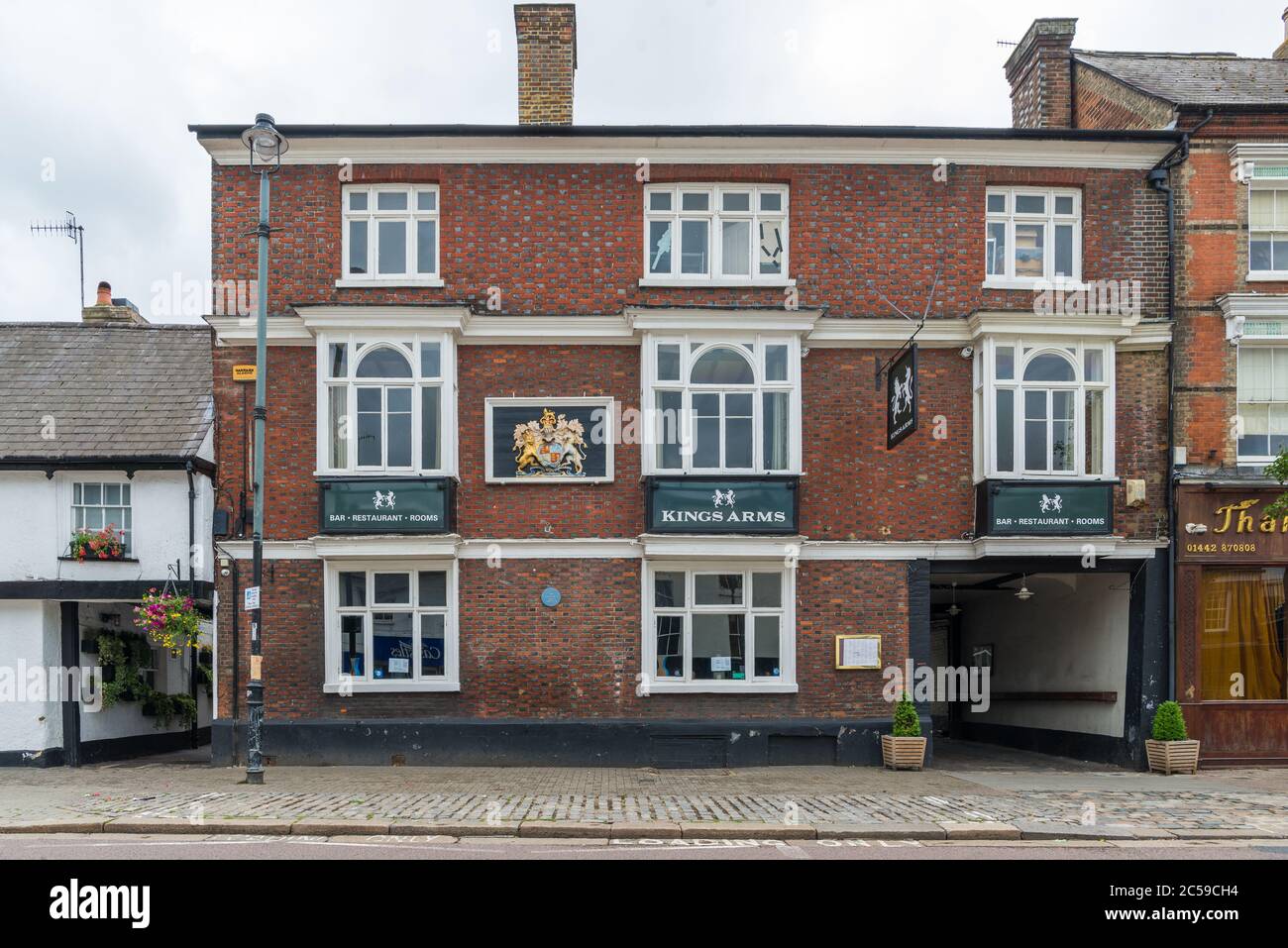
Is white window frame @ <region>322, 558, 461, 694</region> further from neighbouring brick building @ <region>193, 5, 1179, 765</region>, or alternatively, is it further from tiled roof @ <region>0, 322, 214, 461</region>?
tiled roof @ <region>0, 322, 214, 461</region>

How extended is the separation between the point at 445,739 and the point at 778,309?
329 inches

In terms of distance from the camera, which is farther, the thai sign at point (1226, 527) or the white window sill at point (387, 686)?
the thai sign at point (1226, 527)

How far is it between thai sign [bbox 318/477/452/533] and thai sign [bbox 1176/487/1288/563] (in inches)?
457

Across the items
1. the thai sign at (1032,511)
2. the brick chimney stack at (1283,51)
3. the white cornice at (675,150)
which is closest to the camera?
the thai sign at (1032,511)

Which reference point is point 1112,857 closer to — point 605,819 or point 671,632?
point 605,819

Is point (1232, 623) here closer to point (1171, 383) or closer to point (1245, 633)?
point (1245, 633)

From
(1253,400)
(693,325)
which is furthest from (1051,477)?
(693,325)

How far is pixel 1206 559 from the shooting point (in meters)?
16.5

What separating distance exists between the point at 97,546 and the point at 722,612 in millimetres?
10086

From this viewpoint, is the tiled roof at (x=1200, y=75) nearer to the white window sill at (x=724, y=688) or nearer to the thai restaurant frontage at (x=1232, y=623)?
the thai restaurant frontage at (x=1232, y=623)

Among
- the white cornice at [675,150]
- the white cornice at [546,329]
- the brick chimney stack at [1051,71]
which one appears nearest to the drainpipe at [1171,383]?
the white cornice at [675,150]

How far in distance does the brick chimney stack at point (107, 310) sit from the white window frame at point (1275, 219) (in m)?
21.5

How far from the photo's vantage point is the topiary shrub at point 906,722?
51.6 feet

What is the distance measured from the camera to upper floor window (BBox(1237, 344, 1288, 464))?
16797 millimetres
